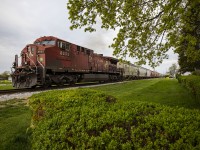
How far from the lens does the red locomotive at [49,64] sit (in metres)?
20.1

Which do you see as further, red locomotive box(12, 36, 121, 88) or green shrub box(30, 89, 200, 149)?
red locomotive box(12, 36, 121, 88)

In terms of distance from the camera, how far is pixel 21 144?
6082 mm

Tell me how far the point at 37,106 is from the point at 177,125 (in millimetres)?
3644

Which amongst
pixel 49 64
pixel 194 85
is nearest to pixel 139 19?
pixel 194 85

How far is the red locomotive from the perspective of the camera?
2008 cm

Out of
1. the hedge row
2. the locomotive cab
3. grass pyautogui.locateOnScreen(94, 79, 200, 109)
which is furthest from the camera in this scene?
the locomotive cab

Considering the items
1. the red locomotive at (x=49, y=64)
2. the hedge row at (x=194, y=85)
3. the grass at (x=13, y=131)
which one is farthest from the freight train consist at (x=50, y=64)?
the hedge row at (x=194, y=85)

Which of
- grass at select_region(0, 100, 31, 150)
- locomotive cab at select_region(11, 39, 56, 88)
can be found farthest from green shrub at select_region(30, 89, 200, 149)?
locomotive cab at select_region(11, 39, 56, 88)

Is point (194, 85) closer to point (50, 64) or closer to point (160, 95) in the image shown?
point (160, 95)

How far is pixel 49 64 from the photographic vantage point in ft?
67.8

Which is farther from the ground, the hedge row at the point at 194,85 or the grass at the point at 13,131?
the hedge row at the point at 194,85

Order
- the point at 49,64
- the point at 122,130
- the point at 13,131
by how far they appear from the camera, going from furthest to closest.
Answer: the point at 49,64 < the point at 13,131 < the point at 122,130

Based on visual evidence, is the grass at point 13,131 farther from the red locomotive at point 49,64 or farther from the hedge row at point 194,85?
the red locomotive at point 49,64

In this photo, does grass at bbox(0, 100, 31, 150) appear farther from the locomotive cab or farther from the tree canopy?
the locomotive cab
